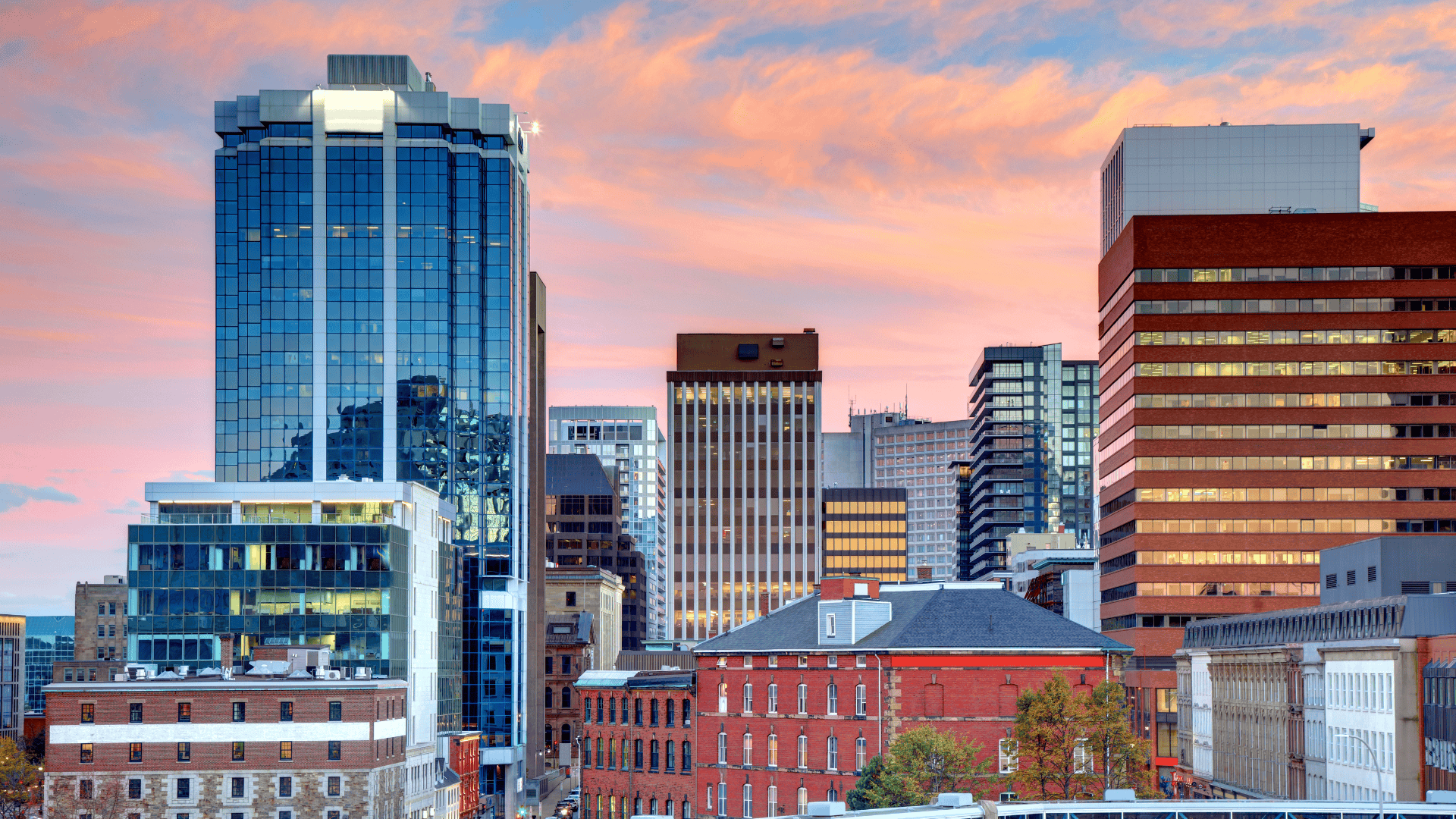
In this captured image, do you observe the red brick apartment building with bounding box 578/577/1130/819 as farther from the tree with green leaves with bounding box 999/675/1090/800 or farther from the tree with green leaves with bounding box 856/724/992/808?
the tree with green leaves with bounding box 999/675/1090/800

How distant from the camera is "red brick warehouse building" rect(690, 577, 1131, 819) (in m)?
151

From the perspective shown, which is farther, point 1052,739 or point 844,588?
point 844,588

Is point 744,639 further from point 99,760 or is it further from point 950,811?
point 950,811

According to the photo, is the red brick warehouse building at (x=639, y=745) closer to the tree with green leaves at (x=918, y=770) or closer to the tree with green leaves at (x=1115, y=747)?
the tree with green leaves at (x=918, y=770)

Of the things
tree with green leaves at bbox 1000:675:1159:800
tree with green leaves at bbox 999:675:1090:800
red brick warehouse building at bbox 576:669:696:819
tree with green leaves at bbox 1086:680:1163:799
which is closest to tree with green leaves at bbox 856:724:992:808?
tree with green leaves at bbox 999:675:1090:800

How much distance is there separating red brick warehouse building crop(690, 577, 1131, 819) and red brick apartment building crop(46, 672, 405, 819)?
119 feet

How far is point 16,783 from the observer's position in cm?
18575

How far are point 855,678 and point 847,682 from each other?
113cm

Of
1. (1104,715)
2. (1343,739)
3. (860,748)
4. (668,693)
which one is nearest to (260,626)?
(668,693)

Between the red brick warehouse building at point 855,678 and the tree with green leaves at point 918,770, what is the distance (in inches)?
681

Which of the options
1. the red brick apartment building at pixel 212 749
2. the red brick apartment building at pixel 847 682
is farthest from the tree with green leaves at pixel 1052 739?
the red brick apartment building at pixel 212 749

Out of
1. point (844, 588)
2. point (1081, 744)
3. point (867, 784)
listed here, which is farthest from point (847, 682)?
point (1081, 744)

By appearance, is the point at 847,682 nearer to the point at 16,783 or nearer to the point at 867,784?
the point at 867,784

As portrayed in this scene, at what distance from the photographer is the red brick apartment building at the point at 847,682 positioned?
5935 inches
